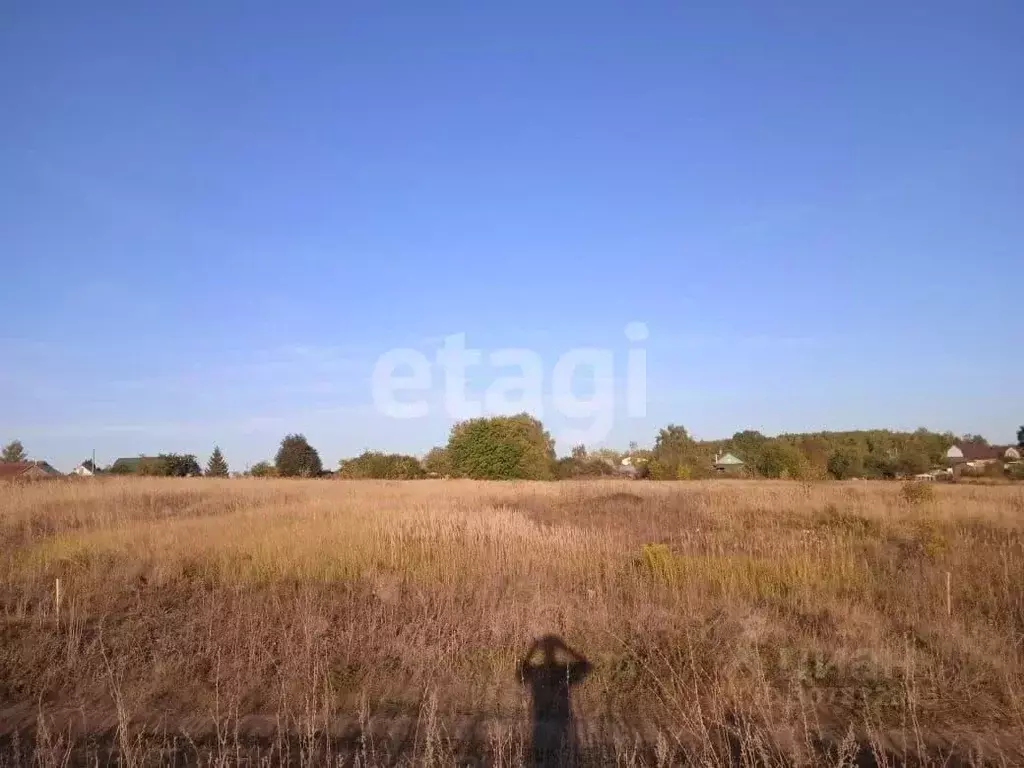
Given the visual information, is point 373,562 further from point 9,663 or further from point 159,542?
point 9,663

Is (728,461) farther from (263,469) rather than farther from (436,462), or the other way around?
(263,469)

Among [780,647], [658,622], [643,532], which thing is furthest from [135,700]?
[643,532]

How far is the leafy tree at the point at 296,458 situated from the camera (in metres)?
61.0

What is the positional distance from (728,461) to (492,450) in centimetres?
4176

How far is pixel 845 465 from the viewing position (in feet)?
174

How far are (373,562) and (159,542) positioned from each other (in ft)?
13.0

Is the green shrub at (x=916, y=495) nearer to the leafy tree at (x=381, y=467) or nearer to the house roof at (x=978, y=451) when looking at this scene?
the leafy tree at (x=381, y=467)

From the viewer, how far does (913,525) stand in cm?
1253

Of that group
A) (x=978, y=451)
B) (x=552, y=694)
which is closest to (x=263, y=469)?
(x=552, y=694)

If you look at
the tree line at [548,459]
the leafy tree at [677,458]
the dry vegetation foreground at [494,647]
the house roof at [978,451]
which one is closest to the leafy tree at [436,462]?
the tree line at [548,459]

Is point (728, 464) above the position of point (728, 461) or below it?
below

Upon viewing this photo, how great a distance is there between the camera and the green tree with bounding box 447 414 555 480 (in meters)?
47.0

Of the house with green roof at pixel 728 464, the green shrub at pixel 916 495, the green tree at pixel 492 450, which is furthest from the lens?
the house with green roof at pixel 728 464

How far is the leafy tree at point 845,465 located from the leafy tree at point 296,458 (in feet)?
148
